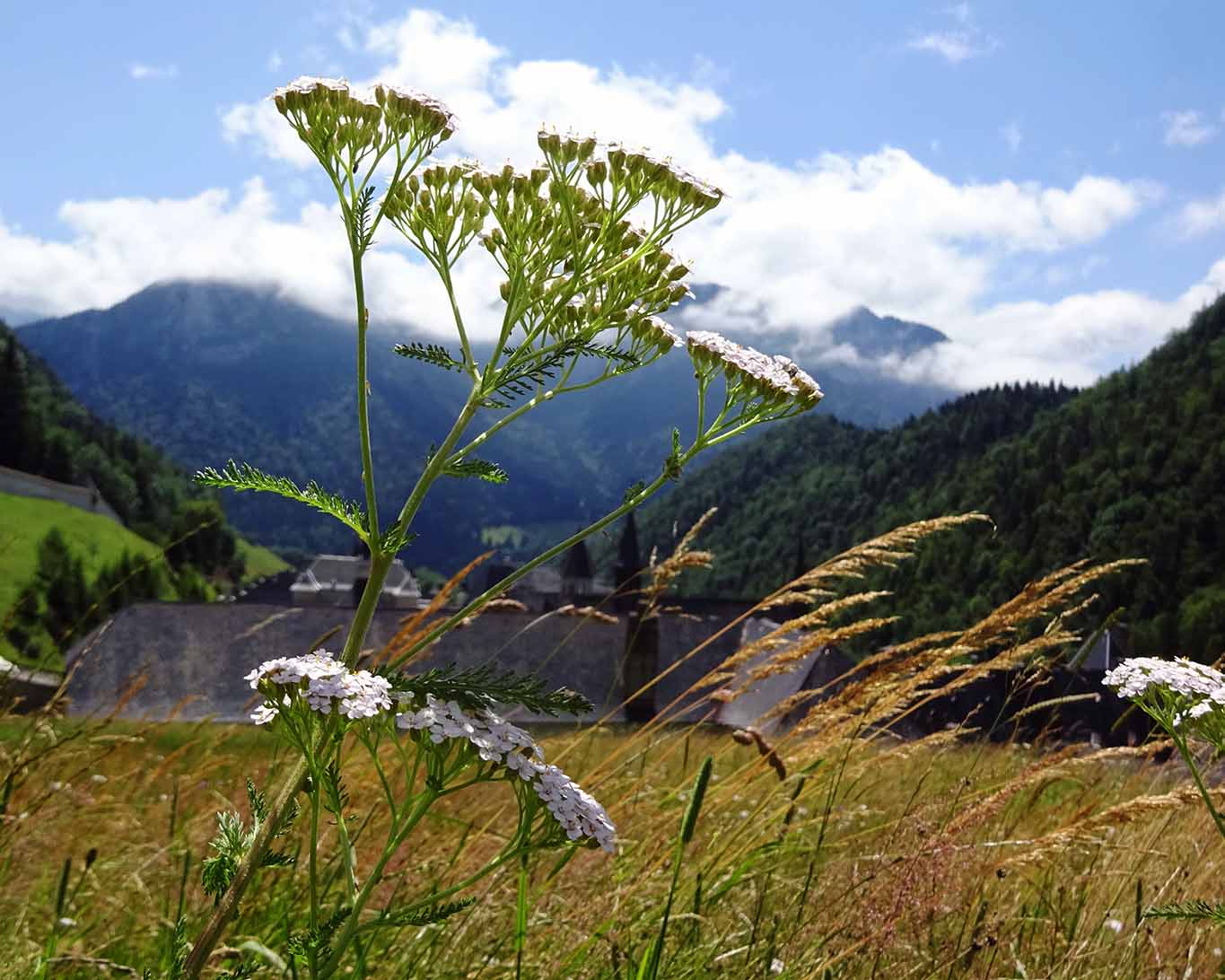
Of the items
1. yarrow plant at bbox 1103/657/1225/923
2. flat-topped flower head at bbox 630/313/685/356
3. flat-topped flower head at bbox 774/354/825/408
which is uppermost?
flat-topped flower head at bbox 630/313/685/356

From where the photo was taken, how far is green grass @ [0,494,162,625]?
106 meters

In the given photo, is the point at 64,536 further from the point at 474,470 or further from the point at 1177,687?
the point at 1177,687

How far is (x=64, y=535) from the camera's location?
111625mm

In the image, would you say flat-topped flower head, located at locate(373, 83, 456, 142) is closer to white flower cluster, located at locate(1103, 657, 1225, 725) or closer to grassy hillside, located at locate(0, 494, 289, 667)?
white flower cluster, located at locate(1103, 657, 1225, 725)

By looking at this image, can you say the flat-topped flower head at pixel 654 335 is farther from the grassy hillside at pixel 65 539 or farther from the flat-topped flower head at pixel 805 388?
the grassy hillside at pixel 65 539

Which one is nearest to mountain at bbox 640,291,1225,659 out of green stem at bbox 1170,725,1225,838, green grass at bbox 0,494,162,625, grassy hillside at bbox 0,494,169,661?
grassy hillside at bbox 0,494,169,661

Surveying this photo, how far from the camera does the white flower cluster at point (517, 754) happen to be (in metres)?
2.32

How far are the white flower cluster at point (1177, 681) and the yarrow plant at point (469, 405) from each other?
1.51m

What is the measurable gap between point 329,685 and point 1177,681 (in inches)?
106

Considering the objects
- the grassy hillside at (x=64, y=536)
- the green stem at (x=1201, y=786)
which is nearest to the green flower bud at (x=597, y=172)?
the green stem at (x=1201, y=786)

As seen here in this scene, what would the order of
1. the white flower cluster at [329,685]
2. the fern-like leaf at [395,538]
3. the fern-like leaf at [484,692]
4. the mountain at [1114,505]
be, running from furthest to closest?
the mountain at [1114,505]
the fern-like leaf at [395,538]
the fern-like leaf at [484,692]
the white flower cluster at [329,685]

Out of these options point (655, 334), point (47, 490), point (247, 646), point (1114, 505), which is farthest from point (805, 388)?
point (1114, 505)

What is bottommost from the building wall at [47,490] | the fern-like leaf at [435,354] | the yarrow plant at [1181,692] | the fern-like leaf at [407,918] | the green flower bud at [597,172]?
the building wall at [47,490]

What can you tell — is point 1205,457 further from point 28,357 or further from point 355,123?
point 28,357
